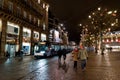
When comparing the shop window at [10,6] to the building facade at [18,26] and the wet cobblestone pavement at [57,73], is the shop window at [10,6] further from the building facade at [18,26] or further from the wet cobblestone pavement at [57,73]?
the wet cobblestone pavement at [57,73]

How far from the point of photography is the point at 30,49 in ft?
197

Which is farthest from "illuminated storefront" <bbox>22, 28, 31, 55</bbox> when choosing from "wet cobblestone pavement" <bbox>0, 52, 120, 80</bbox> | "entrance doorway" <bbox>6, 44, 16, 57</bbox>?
"wet cobblestone pavement" <bbox>0, 52, 120, 80</bbox>

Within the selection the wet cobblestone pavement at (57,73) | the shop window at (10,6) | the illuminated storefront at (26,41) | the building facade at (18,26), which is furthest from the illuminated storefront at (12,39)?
the wet cobblestone pavement at (57,73)

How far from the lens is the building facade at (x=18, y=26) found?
4297cm

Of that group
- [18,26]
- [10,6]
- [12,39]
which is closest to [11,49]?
[12,39]

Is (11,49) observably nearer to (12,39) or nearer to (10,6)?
(12,39)

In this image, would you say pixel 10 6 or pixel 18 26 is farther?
pixel 18 26

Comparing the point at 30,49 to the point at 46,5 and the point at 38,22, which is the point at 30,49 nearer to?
the point at 38,22

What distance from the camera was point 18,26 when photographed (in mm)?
50750

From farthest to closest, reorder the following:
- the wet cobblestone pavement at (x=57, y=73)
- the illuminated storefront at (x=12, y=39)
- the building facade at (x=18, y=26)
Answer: the illuminated storefront at (x=12, y=39), the building facade at (x=18, y=26), the wet cobblestone pavement at (x=57, y=73)

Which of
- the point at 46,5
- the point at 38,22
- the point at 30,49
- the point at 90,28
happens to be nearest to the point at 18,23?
the point at 30,49

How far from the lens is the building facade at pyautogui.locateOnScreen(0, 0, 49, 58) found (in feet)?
141

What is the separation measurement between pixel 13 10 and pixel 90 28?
2880 cm

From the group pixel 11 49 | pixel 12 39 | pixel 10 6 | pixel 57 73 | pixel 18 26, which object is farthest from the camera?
pixel 18 26
